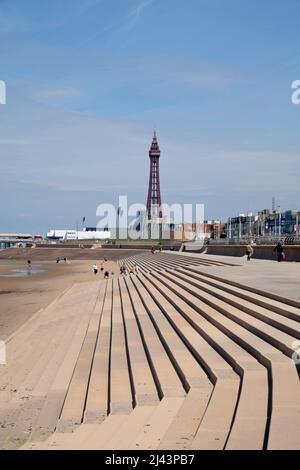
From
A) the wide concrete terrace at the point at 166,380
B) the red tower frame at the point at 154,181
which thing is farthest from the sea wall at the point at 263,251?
the red tower frame at the point at 154,181

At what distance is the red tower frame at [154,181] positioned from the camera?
13720cm

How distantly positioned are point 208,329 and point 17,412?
123 inches

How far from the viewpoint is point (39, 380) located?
7.16 metres

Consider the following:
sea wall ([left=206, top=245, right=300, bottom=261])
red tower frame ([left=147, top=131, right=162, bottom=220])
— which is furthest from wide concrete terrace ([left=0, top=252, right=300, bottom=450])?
red tower frame ([left=147, top=131, right=162, bottom=220])

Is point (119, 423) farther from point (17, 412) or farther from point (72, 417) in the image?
point (17, 412)

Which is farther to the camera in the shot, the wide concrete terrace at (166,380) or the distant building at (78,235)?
the distant building at (78,235)

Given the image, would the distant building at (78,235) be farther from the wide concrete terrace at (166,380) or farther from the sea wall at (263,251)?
the wide concrete terrace at (166,380)

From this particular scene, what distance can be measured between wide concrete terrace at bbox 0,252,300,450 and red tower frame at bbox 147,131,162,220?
123874 millimetres

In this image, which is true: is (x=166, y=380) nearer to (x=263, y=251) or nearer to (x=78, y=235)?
(x=263, y=251)

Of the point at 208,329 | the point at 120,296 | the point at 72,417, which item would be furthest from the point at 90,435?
the point at 120,296

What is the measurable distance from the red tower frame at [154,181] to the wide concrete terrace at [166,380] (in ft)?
406

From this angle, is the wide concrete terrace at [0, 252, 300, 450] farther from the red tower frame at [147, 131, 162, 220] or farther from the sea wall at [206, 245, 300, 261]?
the red tower frame at [147, 131, 162, 220]

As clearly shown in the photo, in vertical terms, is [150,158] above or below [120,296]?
above

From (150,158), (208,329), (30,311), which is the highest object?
(150,158)
